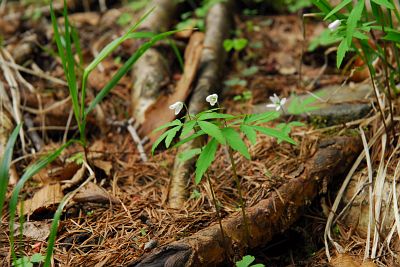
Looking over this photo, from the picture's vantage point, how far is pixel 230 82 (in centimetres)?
296

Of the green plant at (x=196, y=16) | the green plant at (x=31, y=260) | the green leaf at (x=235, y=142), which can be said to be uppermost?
the green leaf at (x=235, y=142)

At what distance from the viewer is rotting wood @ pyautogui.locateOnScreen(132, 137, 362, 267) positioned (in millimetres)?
1587

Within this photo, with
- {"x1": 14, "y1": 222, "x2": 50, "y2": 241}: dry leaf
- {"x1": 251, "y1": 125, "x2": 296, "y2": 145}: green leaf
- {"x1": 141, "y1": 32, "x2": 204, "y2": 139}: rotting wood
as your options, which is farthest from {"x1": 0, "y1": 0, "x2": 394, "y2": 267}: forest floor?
{"x1": 251, "y1": 125, "x2": 296, "y2": 145}: green leaf

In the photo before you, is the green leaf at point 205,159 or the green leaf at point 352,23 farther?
the green leaf at point 352,23

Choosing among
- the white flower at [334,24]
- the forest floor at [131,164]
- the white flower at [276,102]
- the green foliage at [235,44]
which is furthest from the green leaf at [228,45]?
the white flower at [334,24]

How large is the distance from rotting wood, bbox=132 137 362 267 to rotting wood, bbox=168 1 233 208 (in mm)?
342

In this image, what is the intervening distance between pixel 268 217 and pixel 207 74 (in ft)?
4.28

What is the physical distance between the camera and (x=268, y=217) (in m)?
1.86

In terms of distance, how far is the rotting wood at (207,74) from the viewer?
2121mm

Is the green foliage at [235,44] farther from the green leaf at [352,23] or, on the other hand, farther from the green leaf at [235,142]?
the green leaf at [235,142]

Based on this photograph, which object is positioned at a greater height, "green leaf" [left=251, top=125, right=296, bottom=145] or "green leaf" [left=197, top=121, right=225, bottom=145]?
"green leaf" [left=197, top=121, right=225, bottom=145]

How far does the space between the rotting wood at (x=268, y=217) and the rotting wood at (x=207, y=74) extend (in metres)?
0.34

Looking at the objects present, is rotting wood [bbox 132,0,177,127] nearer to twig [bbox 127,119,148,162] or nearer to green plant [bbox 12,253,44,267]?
twig [bbox 127,119,148,162]

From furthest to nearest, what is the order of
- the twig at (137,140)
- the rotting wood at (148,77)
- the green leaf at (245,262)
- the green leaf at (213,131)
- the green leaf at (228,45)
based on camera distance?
the green leaf at (228,45) → the rotting wood at (148,77) → the twig at (137,140) → the green leaf at (245,262) → the green leaf at (213,131)
